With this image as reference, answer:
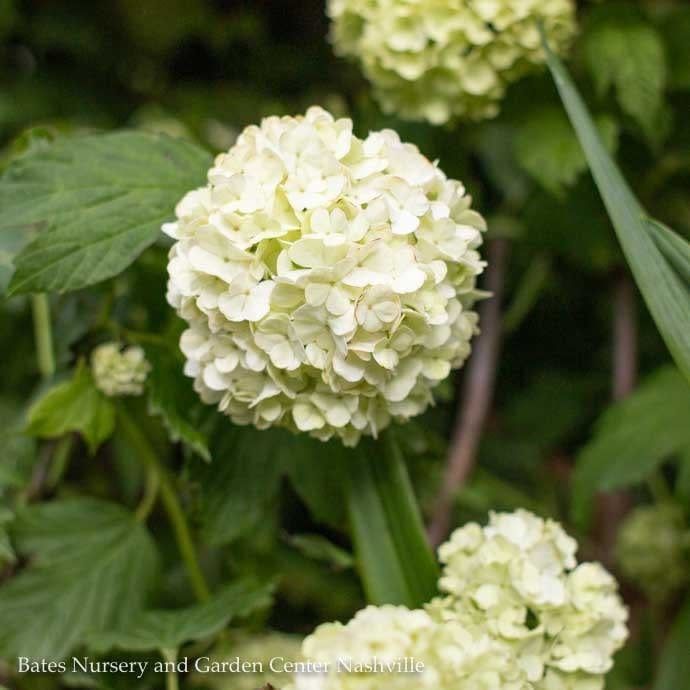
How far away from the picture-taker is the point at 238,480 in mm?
1165

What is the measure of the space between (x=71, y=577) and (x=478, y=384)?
2.57ft

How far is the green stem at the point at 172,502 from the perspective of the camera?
4.14ft

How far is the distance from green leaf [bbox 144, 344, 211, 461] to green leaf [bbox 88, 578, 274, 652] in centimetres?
16

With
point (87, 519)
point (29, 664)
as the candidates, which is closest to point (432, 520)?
point (87, 519)

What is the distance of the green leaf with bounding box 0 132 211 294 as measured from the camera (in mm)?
1036

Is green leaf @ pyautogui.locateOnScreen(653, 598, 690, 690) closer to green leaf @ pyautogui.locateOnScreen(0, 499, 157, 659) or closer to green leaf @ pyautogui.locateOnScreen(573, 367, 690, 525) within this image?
green leaf @ pyautogui.locateOnScreen(573, 367, 690, 525)

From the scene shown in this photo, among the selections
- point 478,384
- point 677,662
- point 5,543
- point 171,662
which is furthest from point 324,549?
point 478,384

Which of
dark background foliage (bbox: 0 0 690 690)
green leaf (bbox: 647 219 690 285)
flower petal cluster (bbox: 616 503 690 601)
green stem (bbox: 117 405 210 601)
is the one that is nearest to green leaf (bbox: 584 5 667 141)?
dark background foliage (bbox: 0 0 690 690)

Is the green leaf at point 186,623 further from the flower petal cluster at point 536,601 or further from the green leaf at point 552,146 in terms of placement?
the green leaf at point 552,146

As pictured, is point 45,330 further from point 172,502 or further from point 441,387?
point 441,387

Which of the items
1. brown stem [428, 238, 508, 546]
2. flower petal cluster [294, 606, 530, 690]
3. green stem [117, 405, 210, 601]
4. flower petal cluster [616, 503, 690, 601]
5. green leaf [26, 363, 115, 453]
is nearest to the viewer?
flower petal cluster [294, 606, 530, 690]

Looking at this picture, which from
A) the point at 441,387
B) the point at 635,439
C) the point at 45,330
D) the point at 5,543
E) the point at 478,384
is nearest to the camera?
the point at 5,543

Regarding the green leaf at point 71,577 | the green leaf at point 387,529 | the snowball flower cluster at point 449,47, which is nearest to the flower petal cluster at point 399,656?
the green leaf at point 387,529

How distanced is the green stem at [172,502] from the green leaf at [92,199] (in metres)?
0.27
